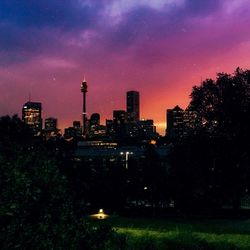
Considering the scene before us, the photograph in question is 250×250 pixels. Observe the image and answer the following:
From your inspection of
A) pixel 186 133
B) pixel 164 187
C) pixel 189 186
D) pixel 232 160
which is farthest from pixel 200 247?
pixel 164 187

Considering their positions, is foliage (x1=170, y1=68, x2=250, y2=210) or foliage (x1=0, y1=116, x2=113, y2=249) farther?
foliage (x1=170, y1=68, x2=250, y2=210)

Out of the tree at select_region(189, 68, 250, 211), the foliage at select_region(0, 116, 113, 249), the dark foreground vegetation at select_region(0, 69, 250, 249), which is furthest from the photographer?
the tree at select_region(189, 68, 250, 211)

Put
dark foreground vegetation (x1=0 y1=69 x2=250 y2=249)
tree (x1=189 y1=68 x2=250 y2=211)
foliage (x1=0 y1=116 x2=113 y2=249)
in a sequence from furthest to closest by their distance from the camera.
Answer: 1. tree (x1=189 y1=68 x2=250 y2=211)
2. dark foreground vegetation (x1=0 y1=69 x2=250 y2=249)
3. foliage (x1=0 y1=116 x2=113 y2=249)

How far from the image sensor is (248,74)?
45000 mm

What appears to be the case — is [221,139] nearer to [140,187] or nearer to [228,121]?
[228,121]

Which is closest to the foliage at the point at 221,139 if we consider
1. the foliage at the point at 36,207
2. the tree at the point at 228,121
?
the tree at the point at 228,121

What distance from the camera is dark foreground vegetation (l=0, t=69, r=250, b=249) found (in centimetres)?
759

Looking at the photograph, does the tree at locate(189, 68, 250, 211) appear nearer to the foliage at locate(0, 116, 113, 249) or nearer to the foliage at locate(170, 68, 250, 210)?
the foliage at locate(170, 68, 250, 210)

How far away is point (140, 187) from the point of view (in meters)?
70.6

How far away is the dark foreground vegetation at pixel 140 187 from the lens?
299 inches

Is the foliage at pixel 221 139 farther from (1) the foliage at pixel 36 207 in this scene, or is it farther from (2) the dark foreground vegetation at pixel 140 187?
(1) the foliage at pixel 36 207

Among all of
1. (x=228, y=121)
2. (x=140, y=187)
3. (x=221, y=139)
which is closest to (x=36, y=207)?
(x=228, y=121)

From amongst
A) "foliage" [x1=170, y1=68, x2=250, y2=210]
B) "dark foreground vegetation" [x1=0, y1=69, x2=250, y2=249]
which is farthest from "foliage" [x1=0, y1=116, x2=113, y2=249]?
"foliage" [x1=170, y1=68, x2=250, y2=210]

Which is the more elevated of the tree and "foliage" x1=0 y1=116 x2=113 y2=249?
the tree
